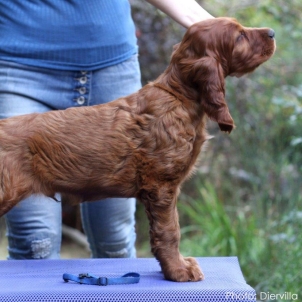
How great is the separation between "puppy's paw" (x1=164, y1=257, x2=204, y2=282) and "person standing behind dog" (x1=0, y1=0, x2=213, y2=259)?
3.19ft

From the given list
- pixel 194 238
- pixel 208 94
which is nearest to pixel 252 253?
pixel 194 238

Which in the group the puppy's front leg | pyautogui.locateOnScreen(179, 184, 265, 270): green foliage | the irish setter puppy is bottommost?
pyautogui.locateOnScreen(179, 184, 265, 270): green foliage

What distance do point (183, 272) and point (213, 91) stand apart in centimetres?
85

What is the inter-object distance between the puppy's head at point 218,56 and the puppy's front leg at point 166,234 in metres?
0.44

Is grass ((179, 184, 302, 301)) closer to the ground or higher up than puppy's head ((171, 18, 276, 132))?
closer to the ground

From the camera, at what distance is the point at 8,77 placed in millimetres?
3648

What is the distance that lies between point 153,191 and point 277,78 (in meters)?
4.33

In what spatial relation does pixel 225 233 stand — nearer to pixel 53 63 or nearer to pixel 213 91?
pixel 53 63

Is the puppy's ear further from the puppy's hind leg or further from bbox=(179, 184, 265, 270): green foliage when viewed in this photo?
bbox=(179, 184, 265, 270): green foliage

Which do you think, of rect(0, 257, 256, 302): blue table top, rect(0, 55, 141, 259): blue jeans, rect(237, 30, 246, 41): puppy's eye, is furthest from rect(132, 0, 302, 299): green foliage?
rect(237, 30, 246, 41): puppy's eye

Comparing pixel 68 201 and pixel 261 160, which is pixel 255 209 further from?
pixel 68 201

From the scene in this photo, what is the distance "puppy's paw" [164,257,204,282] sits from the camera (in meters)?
2.99

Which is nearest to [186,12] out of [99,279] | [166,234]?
[166,234]

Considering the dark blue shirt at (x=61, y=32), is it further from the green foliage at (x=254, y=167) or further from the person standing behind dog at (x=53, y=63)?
the green foliage at (x=254, y=167)
